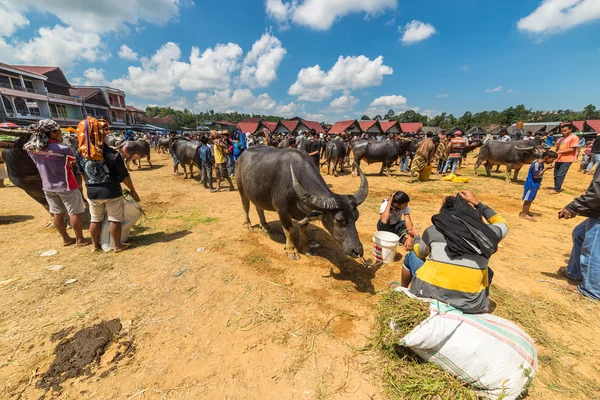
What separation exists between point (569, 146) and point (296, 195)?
9447 mm

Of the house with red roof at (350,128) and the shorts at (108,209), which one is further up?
the house with red roof at (350,128)

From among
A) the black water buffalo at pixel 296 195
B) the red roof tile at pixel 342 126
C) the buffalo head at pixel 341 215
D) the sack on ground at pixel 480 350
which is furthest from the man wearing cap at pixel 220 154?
the red roof tile at pixel 342 126

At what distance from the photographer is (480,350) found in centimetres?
198

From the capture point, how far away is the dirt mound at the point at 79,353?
2.25 m

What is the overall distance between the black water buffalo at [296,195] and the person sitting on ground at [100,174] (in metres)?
2.30

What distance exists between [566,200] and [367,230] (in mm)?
7471

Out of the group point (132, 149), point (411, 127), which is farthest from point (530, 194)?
point (411, 127)

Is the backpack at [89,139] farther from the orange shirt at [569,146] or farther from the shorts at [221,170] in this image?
the orange shirt at [569,146]

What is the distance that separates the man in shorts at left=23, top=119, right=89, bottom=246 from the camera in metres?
4.01

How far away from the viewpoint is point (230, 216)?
6.73 meters

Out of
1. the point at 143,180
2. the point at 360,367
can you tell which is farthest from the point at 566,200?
the point at 143,180

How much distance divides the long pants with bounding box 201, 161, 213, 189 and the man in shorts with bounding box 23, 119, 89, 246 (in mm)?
5022

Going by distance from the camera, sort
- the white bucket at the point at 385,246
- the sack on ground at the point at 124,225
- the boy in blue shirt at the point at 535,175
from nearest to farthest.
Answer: the white bucket at the point at 385,246, the sack on ground at the point at 124,225, the boy in blue shirt at the point at 535,175

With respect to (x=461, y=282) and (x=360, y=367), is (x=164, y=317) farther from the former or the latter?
(x=461, y=282)
